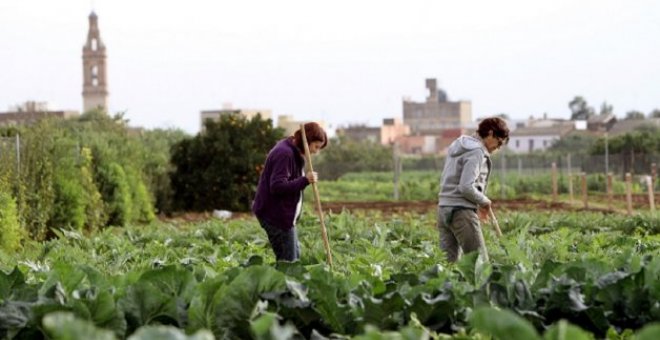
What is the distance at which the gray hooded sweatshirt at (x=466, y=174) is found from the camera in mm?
10438

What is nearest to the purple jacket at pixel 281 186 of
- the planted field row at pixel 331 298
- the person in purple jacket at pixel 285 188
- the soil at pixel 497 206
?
the person in purple jacket at pixel 285 188

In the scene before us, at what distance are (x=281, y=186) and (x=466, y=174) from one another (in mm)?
1478

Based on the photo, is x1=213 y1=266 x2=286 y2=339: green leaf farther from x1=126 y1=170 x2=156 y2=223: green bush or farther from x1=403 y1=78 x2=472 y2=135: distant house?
x1=403 y1=78 x2=472 y2=135: distant house

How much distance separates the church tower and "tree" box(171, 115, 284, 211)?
277 ft

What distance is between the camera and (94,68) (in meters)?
122

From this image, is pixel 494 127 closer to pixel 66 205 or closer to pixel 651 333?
pixel 651 333

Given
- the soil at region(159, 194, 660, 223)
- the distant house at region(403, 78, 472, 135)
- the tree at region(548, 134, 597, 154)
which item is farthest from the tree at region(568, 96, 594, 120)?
the soil at region(159, 194, 660, 223)

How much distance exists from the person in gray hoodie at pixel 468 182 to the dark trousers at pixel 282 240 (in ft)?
4.06

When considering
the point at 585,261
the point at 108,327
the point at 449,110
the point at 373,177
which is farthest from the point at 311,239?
the point at 449,110

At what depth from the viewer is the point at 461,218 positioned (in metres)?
10.7

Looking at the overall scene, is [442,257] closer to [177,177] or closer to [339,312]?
[339,312]

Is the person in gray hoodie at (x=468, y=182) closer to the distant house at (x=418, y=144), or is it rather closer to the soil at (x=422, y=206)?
the soil at (x=422, y=206)

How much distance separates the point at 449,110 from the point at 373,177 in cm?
11612

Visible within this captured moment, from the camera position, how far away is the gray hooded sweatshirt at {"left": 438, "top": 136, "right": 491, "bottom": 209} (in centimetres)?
1044
